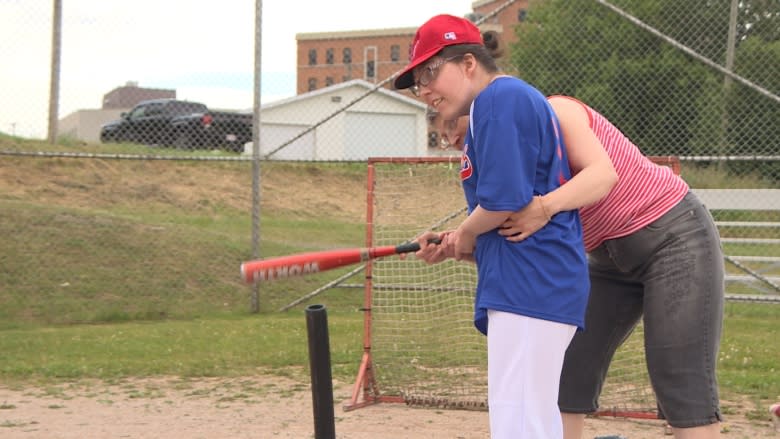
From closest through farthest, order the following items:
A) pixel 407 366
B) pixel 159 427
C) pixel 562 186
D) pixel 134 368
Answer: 1. pixel 562 186
2. pixel 159 427
3. pixel 407 366
4. pixel 134 368

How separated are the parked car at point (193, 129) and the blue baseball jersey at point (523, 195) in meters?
11.8

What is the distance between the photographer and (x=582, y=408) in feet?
12.5

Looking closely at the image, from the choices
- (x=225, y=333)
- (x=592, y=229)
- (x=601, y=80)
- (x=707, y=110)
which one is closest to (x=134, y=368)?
(x=225, y=333)

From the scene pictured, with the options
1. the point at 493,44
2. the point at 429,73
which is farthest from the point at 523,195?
the point at 493,44

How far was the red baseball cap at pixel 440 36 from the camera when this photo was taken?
3105mm

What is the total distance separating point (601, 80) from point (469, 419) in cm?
1605

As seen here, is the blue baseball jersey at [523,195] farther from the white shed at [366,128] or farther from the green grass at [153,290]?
the white shed at [366,128]

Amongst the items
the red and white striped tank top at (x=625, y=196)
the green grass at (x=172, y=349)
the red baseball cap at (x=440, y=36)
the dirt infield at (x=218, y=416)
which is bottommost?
the dirt infield at (x=218, y=416)

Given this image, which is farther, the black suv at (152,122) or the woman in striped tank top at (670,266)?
the black suv at (152,122)

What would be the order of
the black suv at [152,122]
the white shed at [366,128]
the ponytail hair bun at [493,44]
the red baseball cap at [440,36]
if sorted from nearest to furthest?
the red baseball cap at [440,36] → the ponytail hair bun at [493,44] → the black suv at [152,122] → the white shed at [366,128]

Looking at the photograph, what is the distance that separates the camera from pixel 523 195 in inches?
115

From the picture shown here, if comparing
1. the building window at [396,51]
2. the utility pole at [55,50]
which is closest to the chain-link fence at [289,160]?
the utility pole at [55,50]

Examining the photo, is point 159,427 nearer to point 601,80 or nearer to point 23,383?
point 23,383

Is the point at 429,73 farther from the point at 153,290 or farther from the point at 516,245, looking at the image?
the point at 153,290
